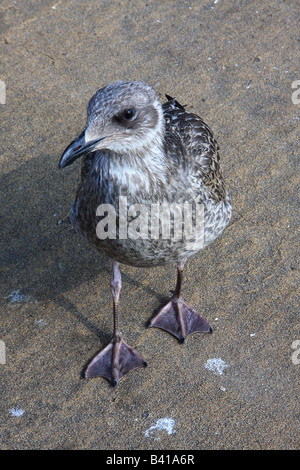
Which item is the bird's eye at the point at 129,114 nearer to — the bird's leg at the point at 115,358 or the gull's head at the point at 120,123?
the gull's head at the point at 120,123

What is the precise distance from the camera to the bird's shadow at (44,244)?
423 cm

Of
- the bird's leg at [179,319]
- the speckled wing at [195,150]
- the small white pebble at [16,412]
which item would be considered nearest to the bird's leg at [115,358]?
the bird's leg at [179,319]

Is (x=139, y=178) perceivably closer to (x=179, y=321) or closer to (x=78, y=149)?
(x=78, y=149)

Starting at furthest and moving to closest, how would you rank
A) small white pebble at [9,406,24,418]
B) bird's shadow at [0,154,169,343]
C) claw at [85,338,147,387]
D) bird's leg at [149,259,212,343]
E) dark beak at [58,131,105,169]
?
1. bird's shadow at [0,154,169,343]
2. bird's leg at [149,259,212,343]
3. claw at [85,338,147,387]
4. small white pebble at [9,406,24,418]
5. dark beak at [58,131,105,169]

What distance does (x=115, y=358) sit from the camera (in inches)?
147

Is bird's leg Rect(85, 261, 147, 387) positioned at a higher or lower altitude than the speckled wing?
lower

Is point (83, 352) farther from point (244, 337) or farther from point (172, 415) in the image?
point (244, 337)

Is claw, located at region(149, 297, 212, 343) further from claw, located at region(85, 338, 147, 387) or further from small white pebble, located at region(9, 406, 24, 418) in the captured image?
small white pebble, located at region(9, 406, 24, 418)

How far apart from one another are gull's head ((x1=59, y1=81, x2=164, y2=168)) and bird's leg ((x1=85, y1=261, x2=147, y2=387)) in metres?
1.16

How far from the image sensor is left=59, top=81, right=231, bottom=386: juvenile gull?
9.60 feet

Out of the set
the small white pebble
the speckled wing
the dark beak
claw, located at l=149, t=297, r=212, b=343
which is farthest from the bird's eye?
the small white pebble

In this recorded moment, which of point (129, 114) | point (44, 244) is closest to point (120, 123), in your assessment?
point (129, 114)

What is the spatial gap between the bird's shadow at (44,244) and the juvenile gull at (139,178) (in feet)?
1.32

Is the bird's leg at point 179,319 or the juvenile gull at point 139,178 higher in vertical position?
the juvenile gull at point 139,178
